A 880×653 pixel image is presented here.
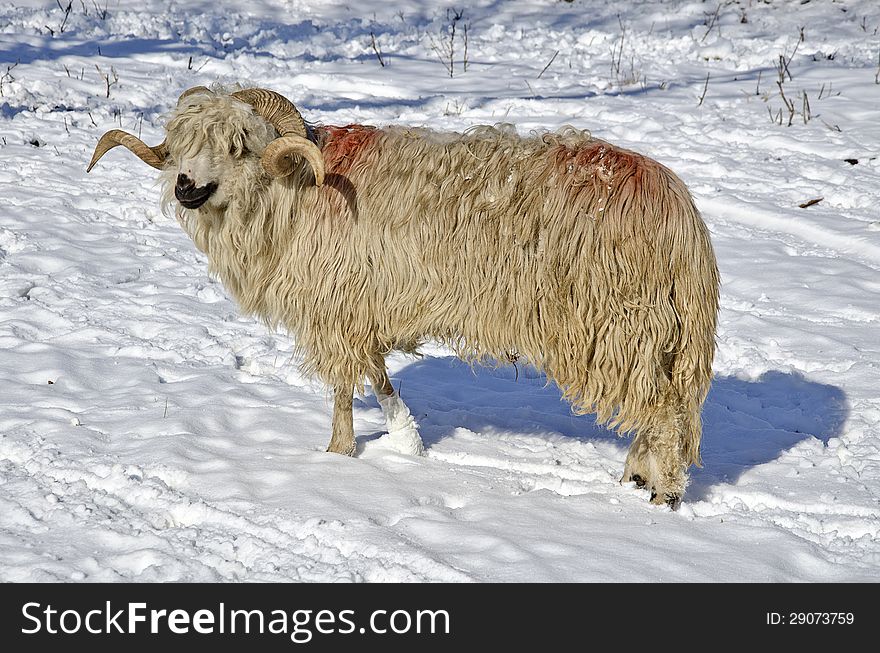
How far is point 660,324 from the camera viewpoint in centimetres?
384

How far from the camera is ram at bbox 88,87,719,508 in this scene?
3.84 meters

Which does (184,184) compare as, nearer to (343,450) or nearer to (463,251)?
(463,251)

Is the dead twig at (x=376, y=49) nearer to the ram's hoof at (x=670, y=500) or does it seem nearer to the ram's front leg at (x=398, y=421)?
the ram's front leg at (x=398, y=421)

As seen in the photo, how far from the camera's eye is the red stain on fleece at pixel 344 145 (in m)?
4.36

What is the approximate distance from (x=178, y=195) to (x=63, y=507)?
1333 millimetres

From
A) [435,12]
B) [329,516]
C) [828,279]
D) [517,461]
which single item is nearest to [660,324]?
[517,461]

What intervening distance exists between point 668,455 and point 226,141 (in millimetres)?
2266

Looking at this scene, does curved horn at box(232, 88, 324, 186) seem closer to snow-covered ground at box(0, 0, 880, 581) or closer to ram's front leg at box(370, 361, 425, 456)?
ram's front leg at box(370, 361, 425, 456)

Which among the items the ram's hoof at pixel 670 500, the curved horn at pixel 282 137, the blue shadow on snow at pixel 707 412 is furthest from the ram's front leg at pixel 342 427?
the ram's hoof at pixel 670 500

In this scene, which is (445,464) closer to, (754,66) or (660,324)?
(660,324)

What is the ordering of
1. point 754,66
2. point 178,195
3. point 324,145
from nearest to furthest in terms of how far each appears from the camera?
point 178,195 < point 324,145 < point 754,66

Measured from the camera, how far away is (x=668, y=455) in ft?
13.2

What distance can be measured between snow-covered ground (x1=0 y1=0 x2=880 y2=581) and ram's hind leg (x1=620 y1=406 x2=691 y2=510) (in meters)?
0.11

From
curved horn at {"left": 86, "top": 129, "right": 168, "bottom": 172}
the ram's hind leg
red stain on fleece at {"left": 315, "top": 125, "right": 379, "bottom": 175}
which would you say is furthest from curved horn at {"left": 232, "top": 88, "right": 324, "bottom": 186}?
the ram's hind leg
